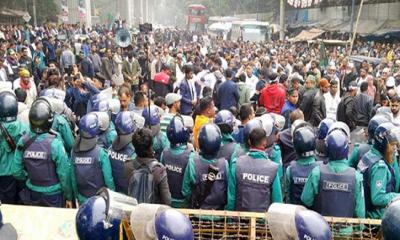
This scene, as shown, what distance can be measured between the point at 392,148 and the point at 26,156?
11.6 feet

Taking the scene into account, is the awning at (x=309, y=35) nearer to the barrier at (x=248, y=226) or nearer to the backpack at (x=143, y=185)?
the backpack at (x=143, y=185)

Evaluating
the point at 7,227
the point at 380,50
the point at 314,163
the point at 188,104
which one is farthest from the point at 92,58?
the point at 380,50

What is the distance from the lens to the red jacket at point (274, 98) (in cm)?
884

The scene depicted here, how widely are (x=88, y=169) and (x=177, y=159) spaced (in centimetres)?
90

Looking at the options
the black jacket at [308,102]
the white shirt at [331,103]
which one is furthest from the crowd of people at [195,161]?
the white shirt at [331,103]

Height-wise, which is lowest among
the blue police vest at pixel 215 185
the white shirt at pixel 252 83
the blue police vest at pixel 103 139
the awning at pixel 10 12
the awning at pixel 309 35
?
the blue police vest at pixel 215 185

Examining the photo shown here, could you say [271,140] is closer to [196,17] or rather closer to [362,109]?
[362,109]

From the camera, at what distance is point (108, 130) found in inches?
228

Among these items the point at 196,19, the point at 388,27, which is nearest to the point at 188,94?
the point at 388,27

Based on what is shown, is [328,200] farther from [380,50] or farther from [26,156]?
[380,50]

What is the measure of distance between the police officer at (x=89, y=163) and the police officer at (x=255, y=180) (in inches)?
54.3

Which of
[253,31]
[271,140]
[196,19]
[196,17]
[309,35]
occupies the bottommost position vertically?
[271,140]

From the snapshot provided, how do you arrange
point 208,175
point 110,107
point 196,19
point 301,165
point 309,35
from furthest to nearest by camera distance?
1. point 196,19
2. point 309,35
3. point 110,107
4. point 301,165
5. point 208,175

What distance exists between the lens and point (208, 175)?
449 centimetres
